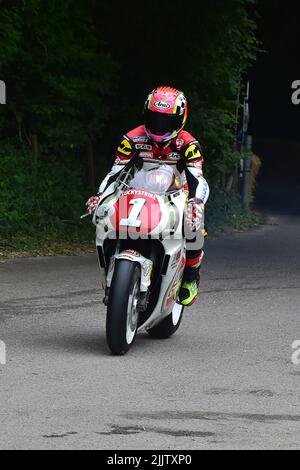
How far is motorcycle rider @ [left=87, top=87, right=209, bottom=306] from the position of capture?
10227 mm

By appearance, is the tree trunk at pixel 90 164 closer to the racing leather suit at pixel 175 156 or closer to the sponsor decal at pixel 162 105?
the racing leather suit at pixel 175 156

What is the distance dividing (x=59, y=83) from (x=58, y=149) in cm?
138

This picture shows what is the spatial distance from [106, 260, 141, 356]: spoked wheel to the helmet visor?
117 cm

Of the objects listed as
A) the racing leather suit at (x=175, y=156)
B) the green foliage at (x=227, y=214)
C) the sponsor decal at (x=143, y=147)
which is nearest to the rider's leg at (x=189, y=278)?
the racing leather suit at (x=175, y=156)

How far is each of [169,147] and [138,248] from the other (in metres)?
0.92

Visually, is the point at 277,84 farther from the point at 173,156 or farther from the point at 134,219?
the point at 134,219

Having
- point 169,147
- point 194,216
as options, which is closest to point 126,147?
point 169,147

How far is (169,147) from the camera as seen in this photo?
10352mm

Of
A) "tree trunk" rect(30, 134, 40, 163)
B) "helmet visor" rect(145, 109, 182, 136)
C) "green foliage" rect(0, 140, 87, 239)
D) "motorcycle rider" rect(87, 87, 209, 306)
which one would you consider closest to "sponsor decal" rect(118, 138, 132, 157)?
"motorcycle rider" rect(87, 87, 209, 306)

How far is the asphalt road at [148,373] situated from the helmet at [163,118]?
1.62m

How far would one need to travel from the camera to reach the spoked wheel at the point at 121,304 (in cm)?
939

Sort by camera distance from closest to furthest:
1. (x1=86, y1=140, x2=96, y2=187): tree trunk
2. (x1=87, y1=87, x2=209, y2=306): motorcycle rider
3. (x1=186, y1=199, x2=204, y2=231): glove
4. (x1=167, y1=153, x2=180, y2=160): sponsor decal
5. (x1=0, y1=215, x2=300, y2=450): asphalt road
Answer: (x1=0, y1=215, x2=300, y2=450): asphalt road → (x1=186, y1=199, x2=204, y2=231): glove → (x1=87, y1=87, x2=209, y2=306): motorcycle rider → (x1=167, y1=153, x2=180, y2=160): sponsor decal → (x1=86, y1=140, x2=96, y2=187): tree trunk

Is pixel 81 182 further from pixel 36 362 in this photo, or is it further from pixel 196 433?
pixel 196 433

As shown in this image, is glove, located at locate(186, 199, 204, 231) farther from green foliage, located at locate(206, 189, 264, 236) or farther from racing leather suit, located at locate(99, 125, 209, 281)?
green foliage, located at locate(206, 189, 264, 236)
